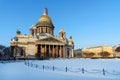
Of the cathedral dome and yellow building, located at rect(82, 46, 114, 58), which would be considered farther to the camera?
yellow building, located at rect(82, 46, 114, 58)

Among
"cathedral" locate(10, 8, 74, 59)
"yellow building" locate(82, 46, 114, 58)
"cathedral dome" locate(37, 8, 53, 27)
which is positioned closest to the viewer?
"cathedral" locate(10, 8, 74, 59)

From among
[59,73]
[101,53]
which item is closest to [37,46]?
[101,53]

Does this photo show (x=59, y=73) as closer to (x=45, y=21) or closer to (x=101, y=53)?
(x=45, y=21)

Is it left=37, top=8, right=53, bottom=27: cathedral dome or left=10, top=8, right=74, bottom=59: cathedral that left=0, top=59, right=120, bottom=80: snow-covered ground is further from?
left=37, top=8, right=53, bottom=27: cathedral dome

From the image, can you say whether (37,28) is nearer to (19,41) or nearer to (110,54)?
(19,41)

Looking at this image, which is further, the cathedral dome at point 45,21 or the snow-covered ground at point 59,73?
the cathedral dome at point 45,21

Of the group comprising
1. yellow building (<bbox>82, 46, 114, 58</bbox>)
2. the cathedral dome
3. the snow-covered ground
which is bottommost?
the snow-covered ground

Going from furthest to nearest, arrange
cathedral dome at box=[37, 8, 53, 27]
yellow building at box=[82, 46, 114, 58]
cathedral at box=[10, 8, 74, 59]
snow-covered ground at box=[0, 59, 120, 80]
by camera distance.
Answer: yellow building at box=[82, 46, 114, 58] → cathedral dome at box=[37, 8, 53, 27] → cathedral at box=[10, 8, 74, 59] → snow-covered ground at box=[0, 59, 120, 80]

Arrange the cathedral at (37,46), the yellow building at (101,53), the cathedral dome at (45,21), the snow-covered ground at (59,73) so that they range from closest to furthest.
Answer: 1. the snow-covered ground at (59,73)
2. the cathedral at (37,46)
3. the cathedral dome at (45,21)
4. the yellow building at (101,53)

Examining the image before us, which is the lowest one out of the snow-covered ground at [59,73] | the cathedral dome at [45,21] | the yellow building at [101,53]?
the snow-covered ground at [59,73]

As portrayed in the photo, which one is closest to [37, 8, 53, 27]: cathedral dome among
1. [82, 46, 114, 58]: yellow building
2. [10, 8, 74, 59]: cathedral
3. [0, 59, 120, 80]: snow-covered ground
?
[10, 8, 74, 59]: cathedral

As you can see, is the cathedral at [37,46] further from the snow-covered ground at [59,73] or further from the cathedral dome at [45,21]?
the snow-covered ground at [59,73]

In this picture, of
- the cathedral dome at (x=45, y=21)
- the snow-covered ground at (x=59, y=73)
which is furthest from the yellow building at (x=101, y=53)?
the snow-covered ground at (x=59, y=73)

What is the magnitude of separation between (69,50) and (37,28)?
789 inches
